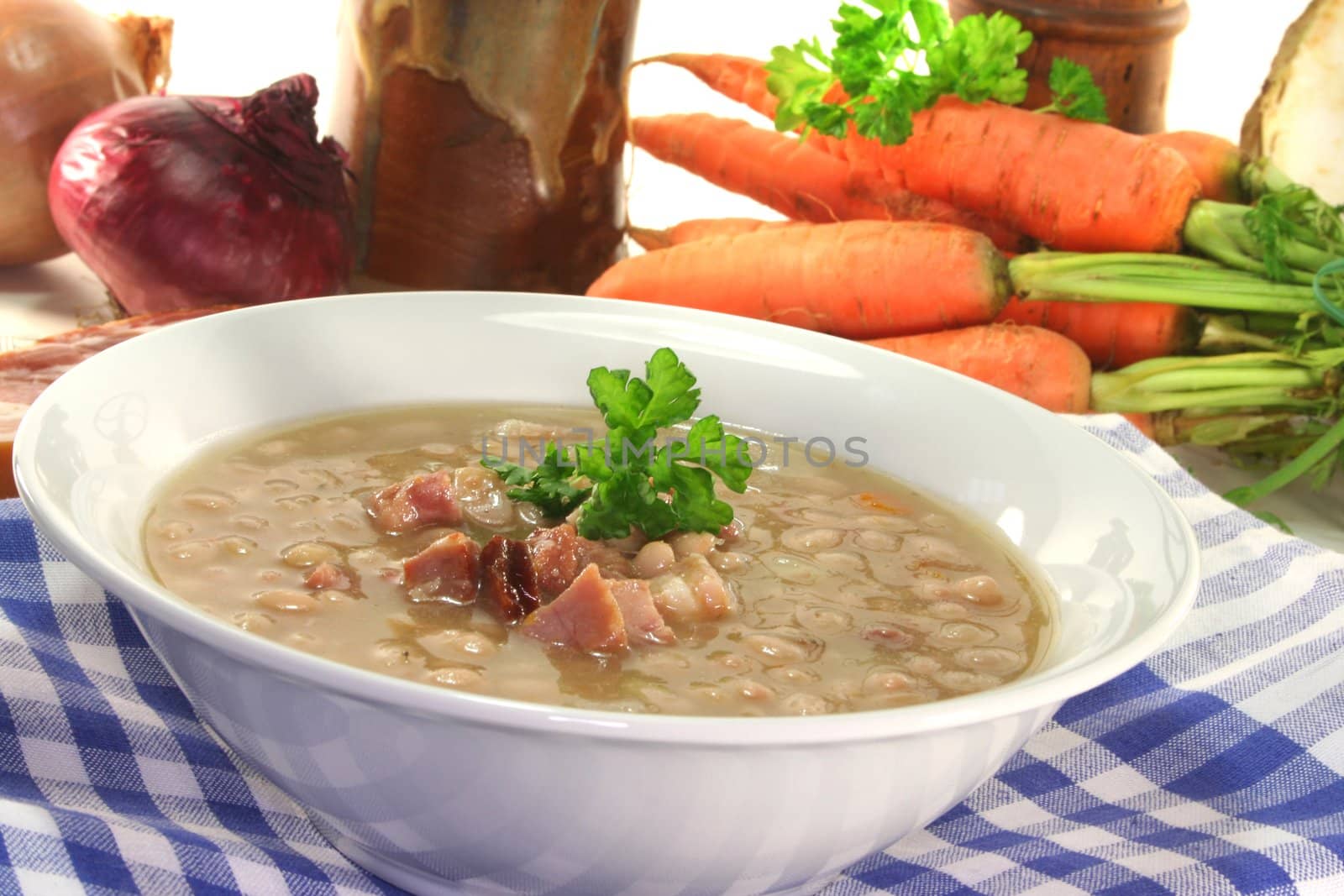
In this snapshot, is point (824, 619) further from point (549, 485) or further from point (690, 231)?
point (690, 231)

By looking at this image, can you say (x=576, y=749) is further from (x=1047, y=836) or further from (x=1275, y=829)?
(x=1275, y=829)

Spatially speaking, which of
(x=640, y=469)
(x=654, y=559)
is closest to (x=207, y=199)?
(x=640, y=469)

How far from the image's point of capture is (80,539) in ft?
4.61

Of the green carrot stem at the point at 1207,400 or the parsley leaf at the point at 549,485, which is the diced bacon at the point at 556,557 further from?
the green carrot stem at the point at 1207,400

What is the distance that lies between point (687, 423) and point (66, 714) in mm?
1040

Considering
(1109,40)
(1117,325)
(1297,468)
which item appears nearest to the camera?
(1297,468)

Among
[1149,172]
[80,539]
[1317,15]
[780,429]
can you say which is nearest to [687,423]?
[780,429]

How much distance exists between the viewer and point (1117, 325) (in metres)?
3.43

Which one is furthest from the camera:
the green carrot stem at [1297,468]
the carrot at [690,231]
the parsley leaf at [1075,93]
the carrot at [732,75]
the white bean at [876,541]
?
the carrot at [732,75]

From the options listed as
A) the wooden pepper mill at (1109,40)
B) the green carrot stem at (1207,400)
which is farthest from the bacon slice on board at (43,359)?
the wooden pepper mill at (1109,40)

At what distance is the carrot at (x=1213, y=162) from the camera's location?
11.9ft

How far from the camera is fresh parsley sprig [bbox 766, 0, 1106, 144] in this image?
341 cm

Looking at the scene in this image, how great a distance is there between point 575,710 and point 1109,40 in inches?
125

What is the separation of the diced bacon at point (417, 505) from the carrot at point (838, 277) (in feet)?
5.15
